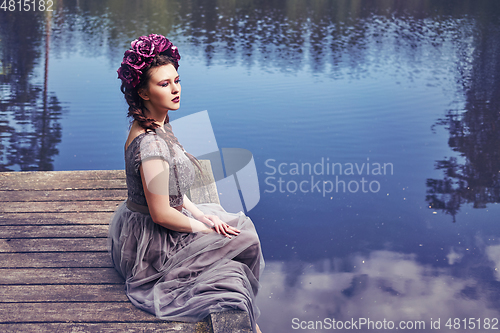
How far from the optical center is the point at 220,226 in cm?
270

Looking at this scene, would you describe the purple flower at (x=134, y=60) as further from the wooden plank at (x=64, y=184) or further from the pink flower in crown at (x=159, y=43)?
the wooden plank at (x=64, y=184)

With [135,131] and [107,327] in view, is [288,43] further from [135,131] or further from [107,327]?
[107,327]

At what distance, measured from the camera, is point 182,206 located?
2.85 m

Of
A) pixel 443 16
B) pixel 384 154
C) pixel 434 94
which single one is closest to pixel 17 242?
pixel 384 154

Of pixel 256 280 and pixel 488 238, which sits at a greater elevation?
pixel 256 280

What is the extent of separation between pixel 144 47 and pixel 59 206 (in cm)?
193

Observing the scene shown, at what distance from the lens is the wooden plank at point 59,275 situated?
2717 mm

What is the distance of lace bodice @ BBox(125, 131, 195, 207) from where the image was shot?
8.04 ft

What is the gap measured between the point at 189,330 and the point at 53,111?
7.62m

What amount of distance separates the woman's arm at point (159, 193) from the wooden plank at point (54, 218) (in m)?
1.17

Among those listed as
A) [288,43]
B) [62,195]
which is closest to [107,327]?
[62,195]

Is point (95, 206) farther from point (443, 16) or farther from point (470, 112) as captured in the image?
point (443, 16)

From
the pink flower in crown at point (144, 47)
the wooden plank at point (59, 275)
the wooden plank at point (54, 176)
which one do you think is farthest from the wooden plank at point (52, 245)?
the pink flower in crown at point (144, 47)

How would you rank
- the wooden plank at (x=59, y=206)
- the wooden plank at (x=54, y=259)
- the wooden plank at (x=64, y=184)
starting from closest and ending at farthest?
the wooden plank at (x=54, y=259)
the wooden plank at (x=59, y=206)
the wooden plank at (x=64, y=184)
